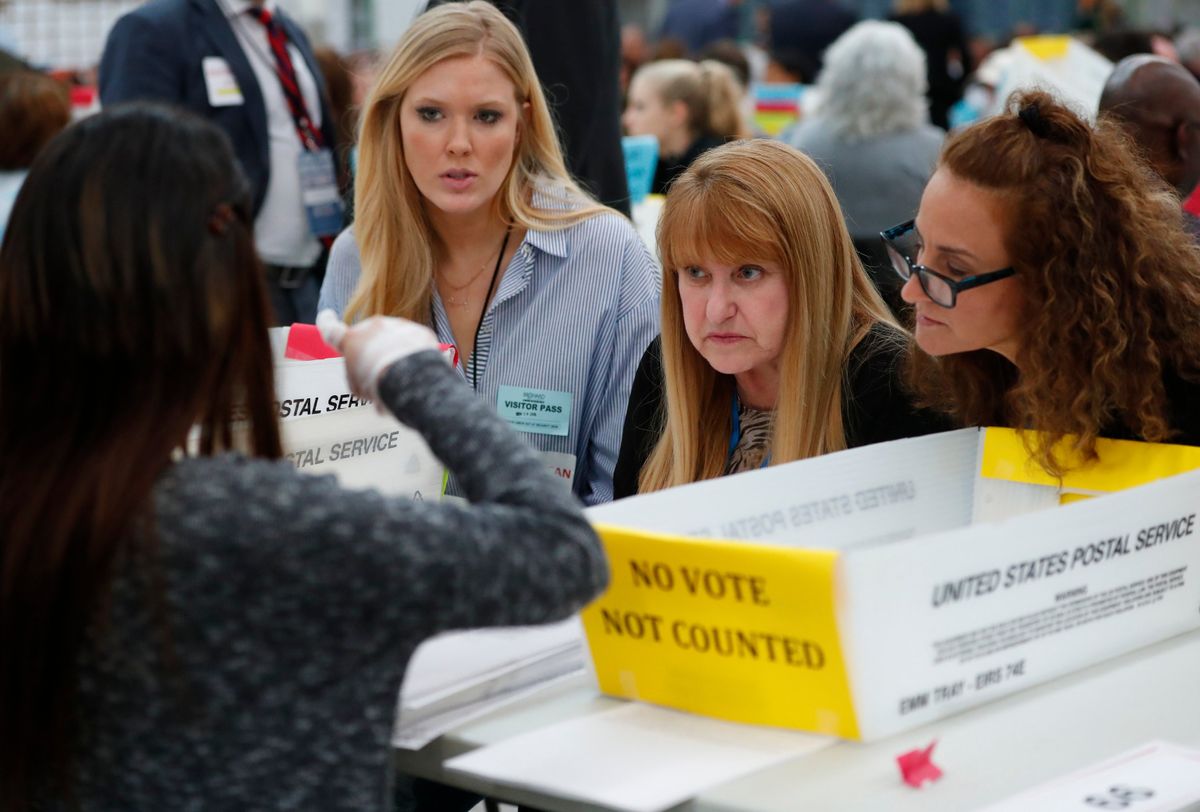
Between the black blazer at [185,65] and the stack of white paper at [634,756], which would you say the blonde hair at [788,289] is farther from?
the black blazer at [185,65]

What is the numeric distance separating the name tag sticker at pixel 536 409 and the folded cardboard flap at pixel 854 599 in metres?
1.05

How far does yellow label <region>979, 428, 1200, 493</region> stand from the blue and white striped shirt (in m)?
0.94

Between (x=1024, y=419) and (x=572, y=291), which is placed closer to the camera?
(x=1024, y=419)

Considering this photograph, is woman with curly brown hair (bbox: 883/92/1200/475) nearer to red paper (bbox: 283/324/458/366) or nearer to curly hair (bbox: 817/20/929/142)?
red paper (bbox: 283/324/458/366)

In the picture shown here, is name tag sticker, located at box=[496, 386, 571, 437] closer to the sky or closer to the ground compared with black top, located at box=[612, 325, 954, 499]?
closer to the ground

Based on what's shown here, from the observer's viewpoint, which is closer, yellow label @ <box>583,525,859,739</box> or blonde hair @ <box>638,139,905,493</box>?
yellow label @ <box>583,525,859,739</box>

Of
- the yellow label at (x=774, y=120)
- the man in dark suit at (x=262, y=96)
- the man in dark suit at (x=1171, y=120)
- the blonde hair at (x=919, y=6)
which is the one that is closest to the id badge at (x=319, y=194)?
the man in dark suit at (x=262, y=96)

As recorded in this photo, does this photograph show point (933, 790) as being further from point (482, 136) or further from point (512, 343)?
point (482, 136)

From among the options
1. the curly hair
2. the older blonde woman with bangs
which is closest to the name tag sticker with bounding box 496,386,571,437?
the older blonde woman with bangs

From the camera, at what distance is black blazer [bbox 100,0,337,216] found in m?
3.81

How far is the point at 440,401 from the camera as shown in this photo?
3.98 ft

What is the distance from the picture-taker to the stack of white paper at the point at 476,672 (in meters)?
1.34

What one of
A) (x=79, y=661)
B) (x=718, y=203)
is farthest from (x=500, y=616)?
(x=718, y=203)

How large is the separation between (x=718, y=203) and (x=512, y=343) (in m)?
0.71
